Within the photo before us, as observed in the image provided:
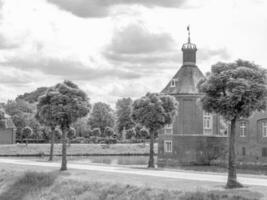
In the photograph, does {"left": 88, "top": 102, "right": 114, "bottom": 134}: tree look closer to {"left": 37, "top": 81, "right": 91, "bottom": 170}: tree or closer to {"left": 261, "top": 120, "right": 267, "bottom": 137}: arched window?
{"left": 261, "top": 120, "right": 267, "bottom": 137}: arched window

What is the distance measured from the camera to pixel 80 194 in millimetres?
20938

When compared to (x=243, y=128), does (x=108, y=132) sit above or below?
above

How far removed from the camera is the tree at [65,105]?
28.4 m

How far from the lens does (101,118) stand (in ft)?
344

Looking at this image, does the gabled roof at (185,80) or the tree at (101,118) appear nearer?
the gabled roof at (185,80)

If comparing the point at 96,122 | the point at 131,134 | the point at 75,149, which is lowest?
the point at 75,149

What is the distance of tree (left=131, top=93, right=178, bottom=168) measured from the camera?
115ft

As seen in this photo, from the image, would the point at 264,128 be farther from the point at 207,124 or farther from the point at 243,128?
the point at 207,124

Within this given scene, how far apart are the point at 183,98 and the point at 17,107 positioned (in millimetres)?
54787

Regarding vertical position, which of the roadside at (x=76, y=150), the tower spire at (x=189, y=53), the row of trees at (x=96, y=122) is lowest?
the roadside at (x=76, y=150)

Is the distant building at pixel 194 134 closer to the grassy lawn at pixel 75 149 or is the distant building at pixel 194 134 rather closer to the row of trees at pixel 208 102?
the row of trees at pixel 208 102

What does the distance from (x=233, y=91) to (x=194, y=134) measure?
32189 millimetres

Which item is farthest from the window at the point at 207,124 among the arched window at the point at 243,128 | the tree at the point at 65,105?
the tree at the point at 65,105

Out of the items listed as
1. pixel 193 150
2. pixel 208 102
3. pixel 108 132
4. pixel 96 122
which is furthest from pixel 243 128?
pixel 96 122
